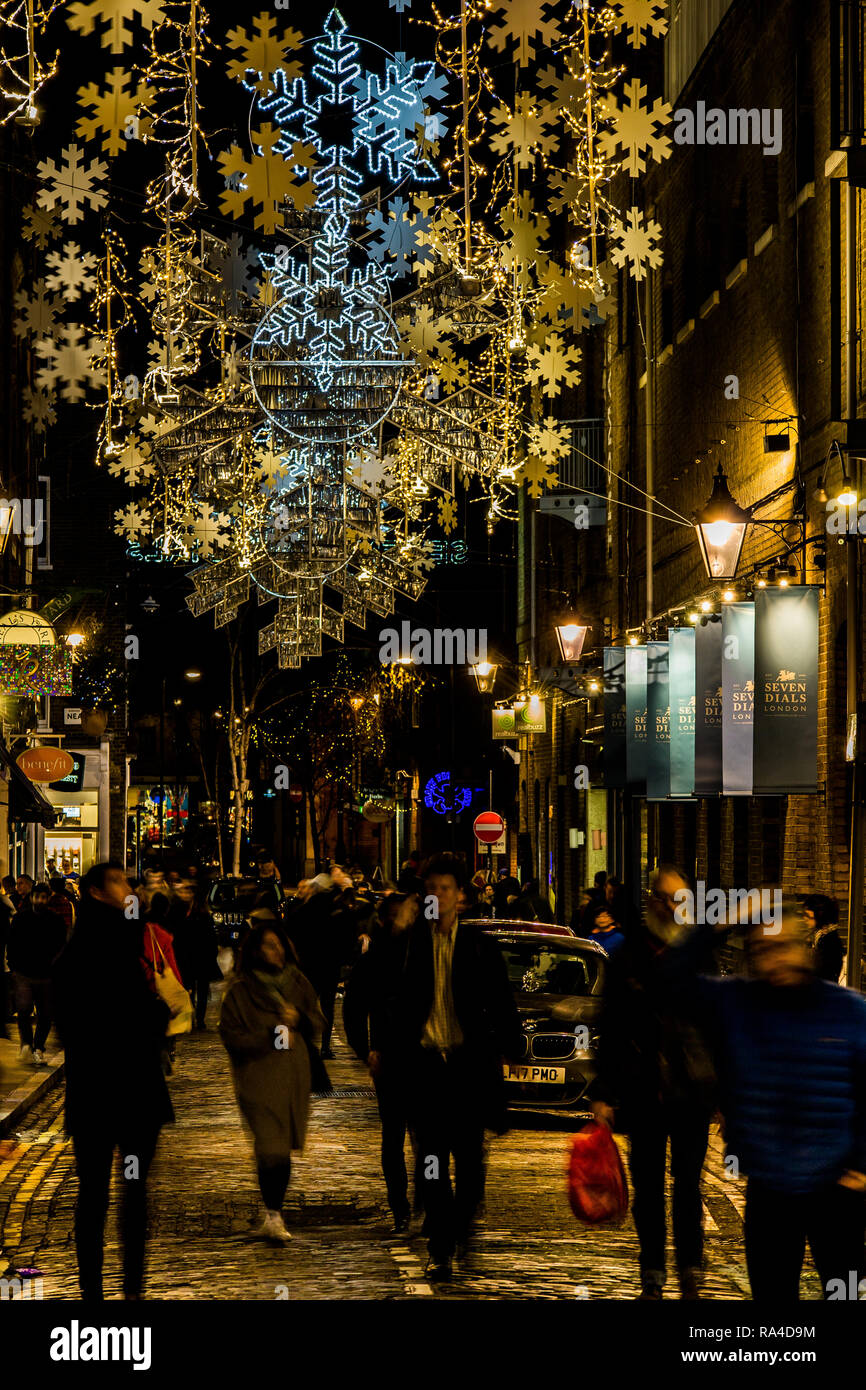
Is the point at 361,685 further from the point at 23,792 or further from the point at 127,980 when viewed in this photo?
the point at 127,980

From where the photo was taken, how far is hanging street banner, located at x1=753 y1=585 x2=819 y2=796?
739 inches

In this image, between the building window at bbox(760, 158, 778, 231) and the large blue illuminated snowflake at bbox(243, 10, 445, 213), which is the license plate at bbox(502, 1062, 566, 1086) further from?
the building window at bbox(760, 158, 778, 231)

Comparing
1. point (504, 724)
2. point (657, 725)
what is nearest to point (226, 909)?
point (504, 724)

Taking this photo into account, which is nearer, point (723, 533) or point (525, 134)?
point (525, 134)

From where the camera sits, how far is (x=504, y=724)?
41.4m

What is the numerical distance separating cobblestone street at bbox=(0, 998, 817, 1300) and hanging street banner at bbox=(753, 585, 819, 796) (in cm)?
433

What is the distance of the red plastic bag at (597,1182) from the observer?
8.60m

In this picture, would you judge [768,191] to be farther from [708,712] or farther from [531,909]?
[531,909]

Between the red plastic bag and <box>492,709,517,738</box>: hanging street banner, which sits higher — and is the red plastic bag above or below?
below

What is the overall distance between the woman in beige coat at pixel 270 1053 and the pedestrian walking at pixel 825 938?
539cm

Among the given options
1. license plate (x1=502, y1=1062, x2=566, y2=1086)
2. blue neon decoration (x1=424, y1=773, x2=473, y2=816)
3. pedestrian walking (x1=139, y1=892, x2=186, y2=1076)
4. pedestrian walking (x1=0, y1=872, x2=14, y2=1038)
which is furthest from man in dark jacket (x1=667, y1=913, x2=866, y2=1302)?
blue neon decoration (x1=424, y1=773, x2=473, y2=816)

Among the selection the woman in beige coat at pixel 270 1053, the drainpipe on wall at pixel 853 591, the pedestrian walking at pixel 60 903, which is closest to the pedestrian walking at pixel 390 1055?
the woman in beige coat at pixel 270 1053

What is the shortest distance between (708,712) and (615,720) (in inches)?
291
